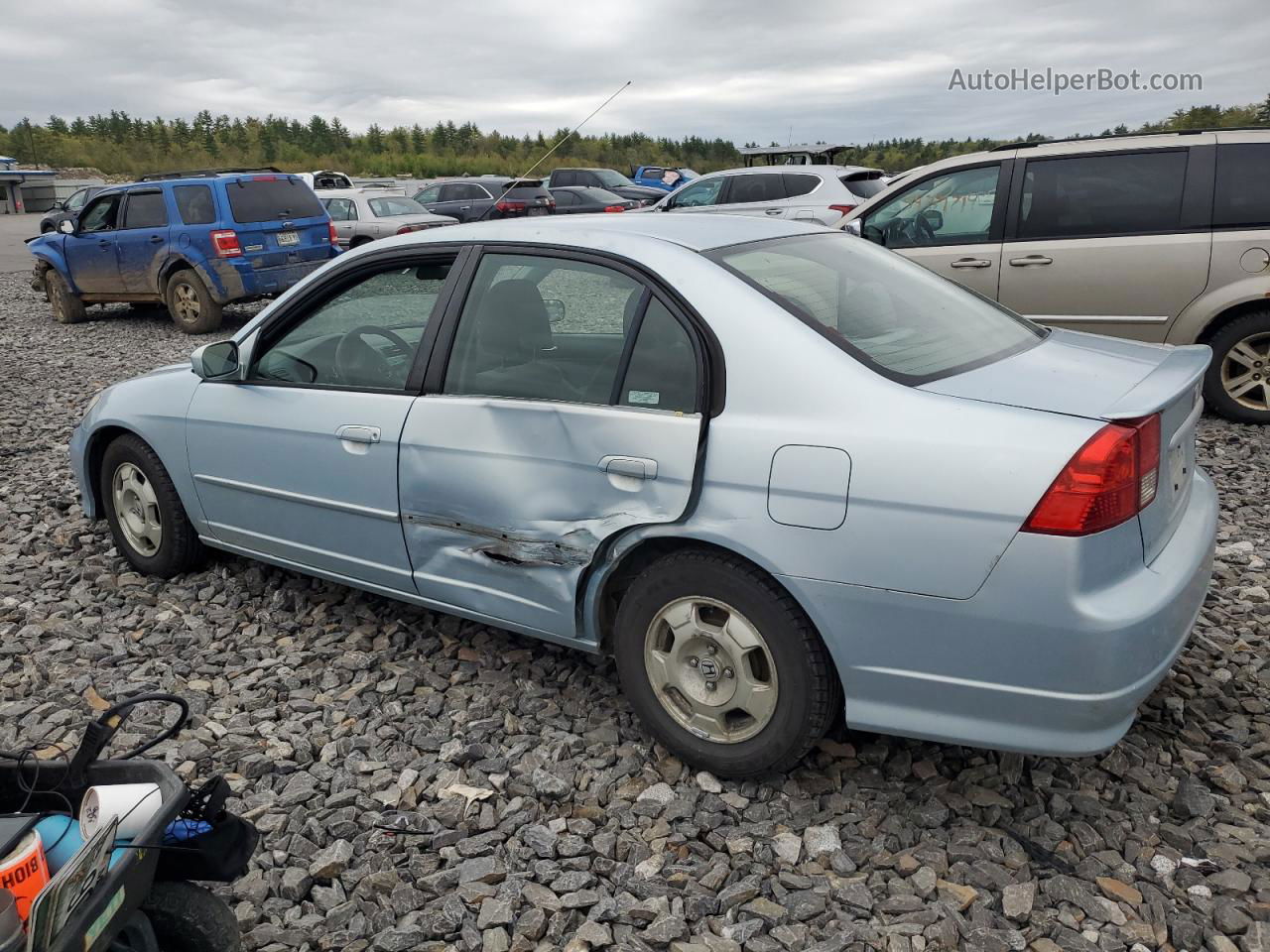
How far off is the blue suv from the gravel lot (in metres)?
8.34

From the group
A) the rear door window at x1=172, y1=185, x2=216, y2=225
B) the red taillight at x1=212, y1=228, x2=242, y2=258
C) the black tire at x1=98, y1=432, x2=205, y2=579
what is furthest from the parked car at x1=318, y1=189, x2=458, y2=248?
the black tire at x1=98, y1=432, x2=205, y2=579

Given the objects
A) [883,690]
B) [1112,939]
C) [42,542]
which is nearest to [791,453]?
[883,690]

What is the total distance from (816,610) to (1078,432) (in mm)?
765

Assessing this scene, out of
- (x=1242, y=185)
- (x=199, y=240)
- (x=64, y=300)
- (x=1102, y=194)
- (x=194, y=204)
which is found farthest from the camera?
(x=64, y=300)

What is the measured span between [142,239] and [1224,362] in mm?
11693

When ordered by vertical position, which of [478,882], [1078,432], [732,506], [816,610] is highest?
[1078,432]

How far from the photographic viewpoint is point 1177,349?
318cm

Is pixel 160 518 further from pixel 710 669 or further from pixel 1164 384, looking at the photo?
pixel 1164 384

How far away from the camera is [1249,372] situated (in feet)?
20.8

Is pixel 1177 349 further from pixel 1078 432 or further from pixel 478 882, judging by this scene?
pixel 478 882

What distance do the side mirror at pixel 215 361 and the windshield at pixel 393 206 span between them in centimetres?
1376

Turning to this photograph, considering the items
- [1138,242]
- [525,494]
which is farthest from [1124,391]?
[1138,242]

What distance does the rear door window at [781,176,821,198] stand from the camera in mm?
12979

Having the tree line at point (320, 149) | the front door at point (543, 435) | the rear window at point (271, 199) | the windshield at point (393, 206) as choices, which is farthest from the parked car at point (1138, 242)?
the tree line at point (320, 149)
